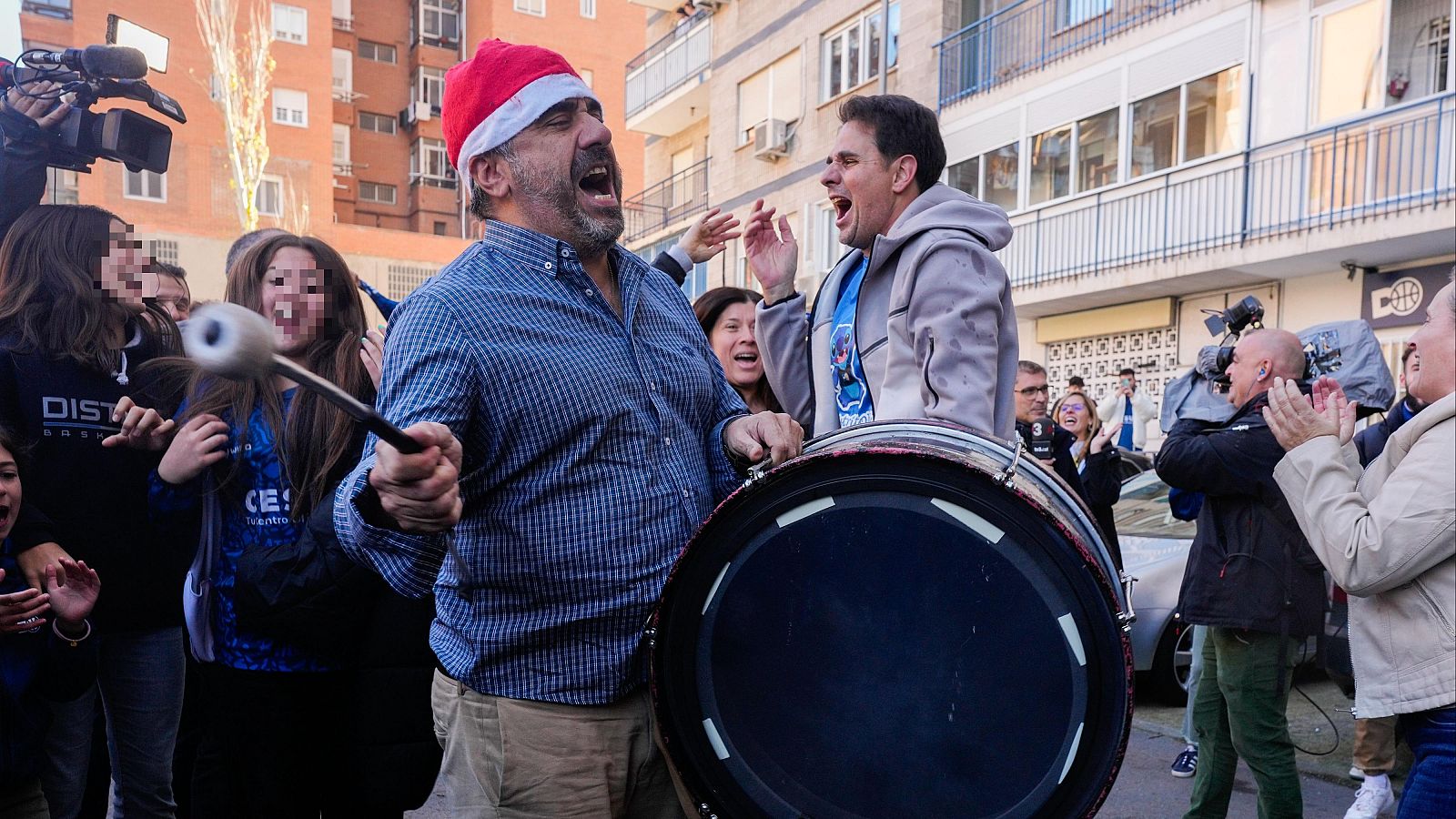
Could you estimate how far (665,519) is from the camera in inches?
79.5

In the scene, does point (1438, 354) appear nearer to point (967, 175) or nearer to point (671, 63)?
point (967, 175)

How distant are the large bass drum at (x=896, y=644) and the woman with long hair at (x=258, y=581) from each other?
146cm

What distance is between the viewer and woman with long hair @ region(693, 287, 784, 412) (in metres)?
4.65

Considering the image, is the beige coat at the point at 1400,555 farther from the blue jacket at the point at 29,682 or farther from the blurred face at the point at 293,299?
the blue jacket at the point at 29,682

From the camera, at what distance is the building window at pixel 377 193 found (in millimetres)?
41531

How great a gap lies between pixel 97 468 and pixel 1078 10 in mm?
17357

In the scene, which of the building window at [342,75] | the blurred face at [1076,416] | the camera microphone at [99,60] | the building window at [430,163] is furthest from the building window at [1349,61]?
the building window at [342,75]

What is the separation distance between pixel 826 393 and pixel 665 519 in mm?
1040

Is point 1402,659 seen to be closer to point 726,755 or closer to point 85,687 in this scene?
point 726,755

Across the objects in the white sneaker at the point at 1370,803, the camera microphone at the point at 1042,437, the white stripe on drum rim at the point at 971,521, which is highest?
the white stripe on drum rim at the point at 971,521

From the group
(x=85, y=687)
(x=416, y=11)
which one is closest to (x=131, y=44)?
(x=85, y=687)

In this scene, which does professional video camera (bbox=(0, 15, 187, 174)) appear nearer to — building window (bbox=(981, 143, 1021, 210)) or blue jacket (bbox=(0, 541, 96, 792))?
blue jacket (bbox=(0, 541, 96, 792))

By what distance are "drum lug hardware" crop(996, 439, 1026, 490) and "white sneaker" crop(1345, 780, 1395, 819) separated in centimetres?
392

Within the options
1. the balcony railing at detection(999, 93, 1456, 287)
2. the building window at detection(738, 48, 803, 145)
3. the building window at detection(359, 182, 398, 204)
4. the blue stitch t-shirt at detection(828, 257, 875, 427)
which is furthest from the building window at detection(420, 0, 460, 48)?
the blue stitch t-shirt at detection(828, 257, 875, 427)
